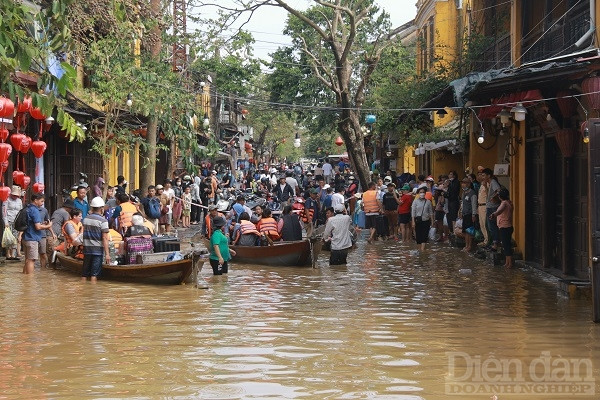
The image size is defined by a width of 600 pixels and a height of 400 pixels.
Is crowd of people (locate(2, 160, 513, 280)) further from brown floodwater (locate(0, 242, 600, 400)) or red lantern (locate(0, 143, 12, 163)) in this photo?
red lantern (locate(0, 143, 12, 163))

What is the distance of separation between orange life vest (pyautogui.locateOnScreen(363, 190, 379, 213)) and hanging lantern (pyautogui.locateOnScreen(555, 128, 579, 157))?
1163 centimetres

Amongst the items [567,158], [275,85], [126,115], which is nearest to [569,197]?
[567,158]

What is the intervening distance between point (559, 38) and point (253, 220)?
799 centimetres

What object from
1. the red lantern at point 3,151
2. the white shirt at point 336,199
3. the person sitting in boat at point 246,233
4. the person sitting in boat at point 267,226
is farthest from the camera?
the white shirt at point 336,199

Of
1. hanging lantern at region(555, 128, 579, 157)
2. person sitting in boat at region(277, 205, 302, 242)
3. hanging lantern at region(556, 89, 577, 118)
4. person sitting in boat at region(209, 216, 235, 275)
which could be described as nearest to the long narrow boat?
person sitting in boat at region(209, 216, 235, 275)

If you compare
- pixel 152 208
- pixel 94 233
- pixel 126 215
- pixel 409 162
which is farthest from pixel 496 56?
pixel 409 162

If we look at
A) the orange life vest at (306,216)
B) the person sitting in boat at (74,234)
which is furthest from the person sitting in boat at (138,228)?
the orange life vest at (306,216)

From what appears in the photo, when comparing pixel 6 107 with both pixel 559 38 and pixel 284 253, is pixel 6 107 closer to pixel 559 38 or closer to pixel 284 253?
pixel 284 253

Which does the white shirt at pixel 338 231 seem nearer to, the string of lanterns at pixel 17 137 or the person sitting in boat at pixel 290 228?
the person sitting in boat at pixel 290 228

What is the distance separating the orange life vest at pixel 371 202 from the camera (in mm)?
29062

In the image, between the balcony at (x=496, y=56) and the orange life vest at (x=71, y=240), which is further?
the balcony at (x=496, y=56)

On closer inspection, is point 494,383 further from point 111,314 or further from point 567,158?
point 567,158

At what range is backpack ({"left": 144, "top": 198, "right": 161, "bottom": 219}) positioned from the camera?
25812 mm

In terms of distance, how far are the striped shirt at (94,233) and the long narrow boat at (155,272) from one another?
1.36 feet
